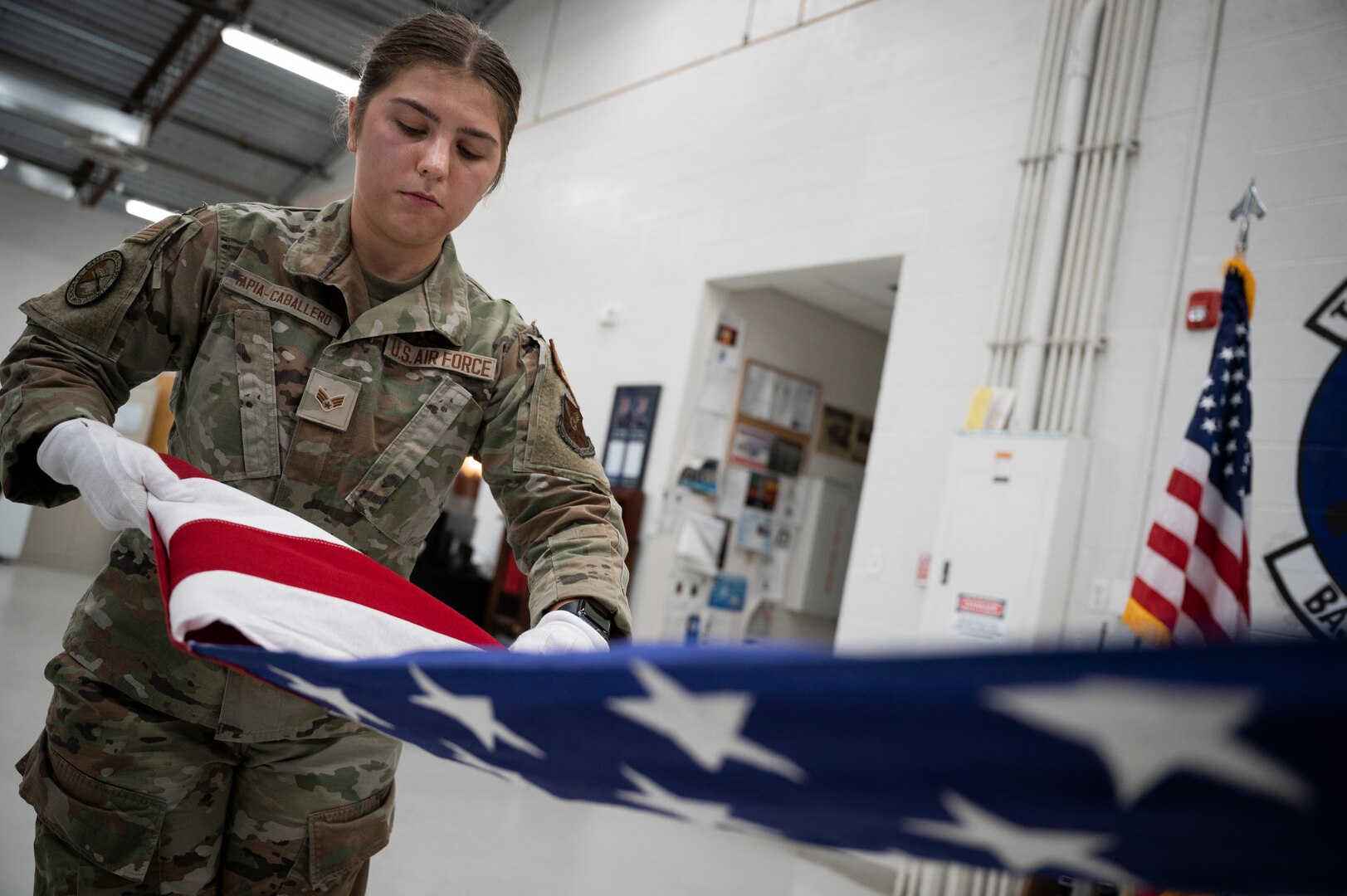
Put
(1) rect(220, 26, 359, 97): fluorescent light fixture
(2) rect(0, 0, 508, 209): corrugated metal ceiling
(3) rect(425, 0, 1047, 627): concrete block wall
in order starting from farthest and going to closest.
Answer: (2) rect(0, 0, 508, 209): corrugated metal ceiling → (1) rect(220, 26, 359, 97): fluorescent light fixture → (3) rect(425, 0, 1047, 627): concrete block wall

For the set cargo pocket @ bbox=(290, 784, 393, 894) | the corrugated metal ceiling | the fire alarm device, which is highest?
the corrugated metal ceiling

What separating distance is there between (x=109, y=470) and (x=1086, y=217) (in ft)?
13.1

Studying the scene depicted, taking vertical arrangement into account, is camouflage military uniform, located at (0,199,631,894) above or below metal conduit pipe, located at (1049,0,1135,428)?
below

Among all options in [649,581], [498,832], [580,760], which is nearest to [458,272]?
[580,760]

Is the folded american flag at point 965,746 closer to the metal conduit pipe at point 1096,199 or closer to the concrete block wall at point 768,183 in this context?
the metal conduit pipe at point 1096,199

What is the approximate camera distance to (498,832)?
3.86 metres

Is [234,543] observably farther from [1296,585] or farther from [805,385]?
[805,385]

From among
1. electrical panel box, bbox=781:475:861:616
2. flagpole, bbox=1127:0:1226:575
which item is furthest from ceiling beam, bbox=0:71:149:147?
flagpole, bbox=1127:0:1226:575

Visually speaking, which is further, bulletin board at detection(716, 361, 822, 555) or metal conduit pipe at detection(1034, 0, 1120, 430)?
bulletin board at detection(716, 361, 822, 555)

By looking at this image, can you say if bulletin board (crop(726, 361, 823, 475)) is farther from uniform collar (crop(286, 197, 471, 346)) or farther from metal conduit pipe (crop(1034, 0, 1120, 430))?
uniform collar (crop(286, 197, 471, 346))

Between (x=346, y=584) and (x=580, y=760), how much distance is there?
16.1 inches

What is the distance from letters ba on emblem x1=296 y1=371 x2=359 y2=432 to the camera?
4.15 ft

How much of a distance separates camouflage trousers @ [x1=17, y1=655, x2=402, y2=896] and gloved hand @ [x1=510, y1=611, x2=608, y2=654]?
41cm

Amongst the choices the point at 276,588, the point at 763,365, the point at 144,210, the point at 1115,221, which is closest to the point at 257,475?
the point at 276,588
